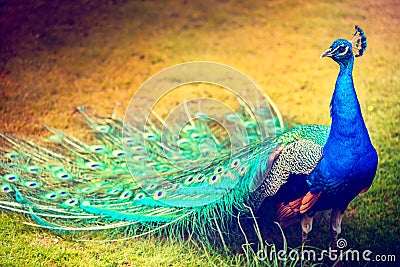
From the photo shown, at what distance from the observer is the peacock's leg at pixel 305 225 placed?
3.39 m

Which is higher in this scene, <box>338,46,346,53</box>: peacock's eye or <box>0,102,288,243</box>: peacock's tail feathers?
<box>338,46,346,53</box>: peacock's eye

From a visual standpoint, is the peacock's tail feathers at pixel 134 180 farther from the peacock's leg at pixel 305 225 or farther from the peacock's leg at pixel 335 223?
the peacock's leg at pixel 335 223

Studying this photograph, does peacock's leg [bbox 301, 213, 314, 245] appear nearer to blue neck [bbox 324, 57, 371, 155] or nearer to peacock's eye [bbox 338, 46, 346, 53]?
blue neck [bbox 324, 57, 371, 155]

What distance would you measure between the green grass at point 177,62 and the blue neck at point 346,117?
623 mm

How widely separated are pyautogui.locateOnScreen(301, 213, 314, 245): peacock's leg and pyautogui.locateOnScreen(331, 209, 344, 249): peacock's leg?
137 millimetres

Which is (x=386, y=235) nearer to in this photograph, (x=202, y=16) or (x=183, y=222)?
(x=183, y=222)

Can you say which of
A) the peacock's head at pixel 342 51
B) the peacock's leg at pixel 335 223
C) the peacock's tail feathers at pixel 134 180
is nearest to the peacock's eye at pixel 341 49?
the peacock's head at pixel 342 51

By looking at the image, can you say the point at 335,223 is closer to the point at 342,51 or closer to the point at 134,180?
the point at 342,51

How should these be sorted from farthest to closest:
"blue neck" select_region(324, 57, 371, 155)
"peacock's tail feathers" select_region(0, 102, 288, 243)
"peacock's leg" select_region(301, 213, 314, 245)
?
"peacock's tail feathers" select_region(0, 102, 288, 243)
"peacock's leg" select_region(301, 213, 314, 245)
"blue neck" select_region(324, 57, 371, 155)

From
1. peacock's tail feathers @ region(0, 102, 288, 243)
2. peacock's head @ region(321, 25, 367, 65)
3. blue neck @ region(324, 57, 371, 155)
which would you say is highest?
peacock's head @ region(321, 25, 367, 65)

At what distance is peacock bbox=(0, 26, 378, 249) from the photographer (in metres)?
3.18

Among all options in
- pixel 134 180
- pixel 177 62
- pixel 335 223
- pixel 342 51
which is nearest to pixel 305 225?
pixel 335 223

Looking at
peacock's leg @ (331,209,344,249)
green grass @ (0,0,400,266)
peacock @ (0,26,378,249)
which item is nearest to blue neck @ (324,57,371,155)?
peacock @ (0,26,378,249)

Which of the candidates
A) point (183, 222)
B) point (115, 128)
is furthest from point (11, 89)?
point (183, 222)
